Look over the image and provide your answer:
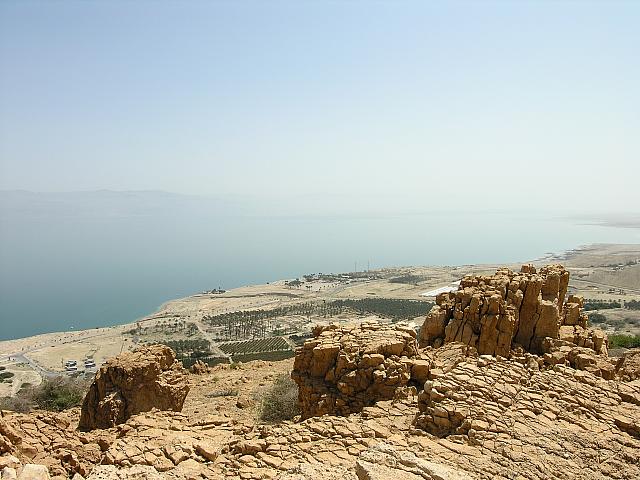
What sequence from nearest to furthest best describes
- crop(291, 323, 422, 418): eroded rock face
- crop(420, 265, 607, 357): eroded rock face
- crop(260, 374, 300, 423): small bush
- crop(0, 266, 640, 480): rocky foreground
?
crop(0, 266, 640, 480): rocky foreground
crop(291, 323, 422, 418): eroded rock face
crop(260, 374, 300, 423): small bush
crop(420, 265, 607, 357): eroded rock face

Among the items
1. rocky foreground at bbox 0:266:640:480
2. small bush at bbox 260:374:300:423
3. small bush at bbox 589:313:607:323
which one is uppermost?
rocky foreground at bbox 0:266:640:480

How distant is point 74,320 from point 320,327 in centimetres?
14416

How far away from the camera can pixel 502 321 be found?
18844 mm

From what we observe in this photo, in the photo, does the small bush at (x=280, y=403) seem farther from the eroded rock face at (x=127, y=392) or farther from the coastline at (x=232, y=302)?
the coastline at (x=232, y=302)

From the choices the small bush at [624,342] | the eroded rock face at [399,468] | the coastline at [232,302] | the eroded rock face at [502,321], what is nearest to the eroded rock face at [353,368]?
the eroded rock face at [399,468]

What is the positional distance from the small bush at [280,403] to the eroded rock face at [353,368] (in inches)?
66.7

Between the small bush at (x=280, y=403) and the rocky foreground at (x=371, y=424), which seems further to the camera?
the small bush at (x=280, y=403)

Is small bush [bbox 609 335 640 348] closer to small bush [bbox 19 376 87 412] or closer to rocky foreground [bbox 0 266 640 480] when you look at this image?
rocky foreground [bbox 0 266 640 480]

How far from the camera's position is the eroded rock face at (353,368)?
43.5 ft

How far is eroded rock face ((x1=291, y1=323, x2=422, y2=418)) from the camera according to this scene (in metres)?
13.3

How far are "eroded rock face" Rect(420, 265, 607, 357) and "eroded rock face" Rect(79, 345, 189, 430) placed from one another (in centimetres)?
1197

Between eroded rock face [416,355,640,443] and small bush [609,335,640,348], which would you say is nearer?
eroded rock face [416,355,640,443]

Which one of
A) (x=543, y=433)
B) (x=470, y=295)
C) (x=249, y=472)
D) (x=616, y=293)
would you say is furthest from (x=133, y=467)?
(x=616, y=293)

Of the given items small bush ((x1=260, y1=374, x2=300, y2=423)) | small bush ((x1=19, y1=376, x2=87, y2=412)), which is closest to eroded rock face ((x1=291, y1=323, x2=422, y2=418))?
small bush ((x1=260, y1=374, x2=300, y2=423))
